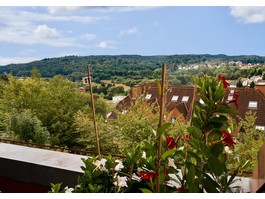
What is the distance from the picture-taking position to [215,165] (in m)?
0.57

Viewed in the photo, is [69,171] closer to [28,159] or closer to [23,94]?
[28,159]

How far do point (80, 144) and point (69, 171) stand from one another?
8735mm

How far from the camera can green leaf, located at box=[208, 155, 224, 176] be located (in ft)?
1.85

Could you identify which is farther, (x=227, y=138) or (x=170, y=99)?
(x=170, y=99)

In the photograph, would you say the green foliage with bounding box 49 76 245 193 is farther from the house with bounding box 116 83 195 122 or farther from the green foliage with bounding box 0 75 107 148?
the green foliage with bounding box 0 75 107 148

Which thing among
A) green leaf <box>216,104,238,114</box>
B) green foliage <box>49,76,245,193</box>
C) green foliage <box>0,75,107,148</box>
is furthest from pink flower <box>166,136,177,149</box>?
green foliage <box>0,75,107,148</box>

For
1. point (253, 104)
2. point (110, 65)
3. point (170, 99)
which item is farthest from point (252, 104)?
point (110, 65)

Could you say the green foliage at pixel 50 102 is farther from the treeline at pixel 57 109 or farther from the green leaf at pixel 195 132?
the green leaf at pixel 195 132

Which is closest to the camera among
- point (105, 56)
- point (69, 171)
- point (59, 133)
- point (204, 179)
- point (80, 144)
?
point (204, 179)

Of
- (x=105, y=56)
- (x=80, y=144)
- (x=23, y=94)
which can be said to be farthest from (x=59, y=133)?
(x=105, y=56)

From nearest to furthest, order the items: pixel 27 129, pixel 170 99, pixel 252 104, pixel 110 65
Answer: pixel 110 65, pixel 27 129, pixel 170 99, pixel 252 104

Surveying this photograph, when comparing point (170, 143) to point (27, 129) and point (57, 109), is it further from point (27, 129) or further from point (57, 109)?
point (57, 109)

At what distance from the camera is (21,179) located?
4.08ft

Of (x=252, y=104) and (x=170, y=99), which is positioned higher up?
(x=170, y=99)
